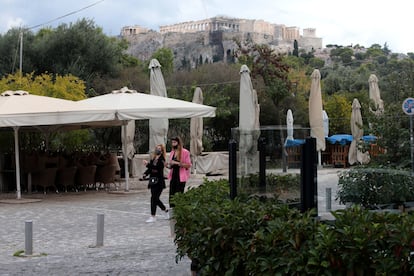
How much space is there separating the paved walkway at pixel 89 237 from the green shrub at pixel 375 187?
23 centimetres

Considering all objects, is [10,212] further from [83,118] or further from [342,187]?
[342,187]

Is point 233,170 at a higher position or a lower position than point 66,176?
higher

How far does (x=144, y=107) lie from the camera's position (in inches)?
711

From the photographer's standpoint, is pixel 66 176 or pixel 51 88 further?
pixel 51 88

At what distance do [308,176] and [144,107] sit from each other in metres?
11.9

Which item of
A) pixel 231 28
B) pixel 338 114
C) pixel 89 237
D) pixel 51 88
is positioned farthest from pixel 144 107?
pixel 231 28

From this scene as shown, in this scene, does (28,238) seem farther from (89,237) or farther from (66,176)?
(66,176)

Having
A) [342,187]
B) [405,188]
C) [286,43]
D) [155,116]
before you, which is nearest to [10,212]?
[155,116]

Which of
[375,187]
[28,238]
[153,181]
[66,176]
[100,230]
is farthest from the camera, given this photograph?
[66,176]

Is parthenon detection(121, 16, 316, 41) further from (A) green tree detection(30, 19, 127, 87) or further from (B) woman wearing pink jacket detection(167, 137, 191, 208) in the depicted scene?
(B) woman wearing pink jacket detection(167, 137, 191, 208)

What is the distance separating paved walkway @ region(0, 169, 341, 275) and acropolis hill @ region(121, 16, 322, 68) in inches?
3017

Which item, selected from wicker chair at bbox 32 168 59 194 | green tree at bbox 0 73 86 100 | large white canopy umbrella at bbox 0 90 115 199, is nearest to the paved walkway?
wicker chair at bbox 32 168 59 194

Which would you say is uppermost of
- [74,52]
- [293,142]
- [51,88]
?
[74,52]

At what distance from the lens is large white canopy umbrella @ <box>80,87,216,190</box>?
58.1ft
